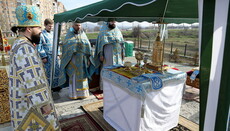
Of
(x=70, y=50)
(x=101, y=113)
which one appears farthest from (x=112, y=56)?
(x=101, y=113)

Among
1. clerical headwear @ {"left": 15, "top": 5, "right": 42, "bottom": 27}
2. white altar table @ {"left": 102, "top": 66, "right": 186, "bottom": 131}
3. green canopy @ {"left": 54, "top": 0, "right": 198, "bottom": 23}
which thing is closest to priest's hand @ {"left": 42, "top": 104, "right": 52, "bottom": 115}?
clerical headwear @ {"left": 15, "top": 5, "right": 42, "bottom": 27}

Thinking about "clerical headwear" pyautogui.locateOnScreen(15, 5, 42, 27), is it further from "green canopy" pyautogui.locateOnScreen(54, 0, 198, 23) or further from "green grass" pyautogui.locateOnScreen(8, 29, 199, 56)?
"green grass" pyautogui.locateOnScreen(8, 29, 199, 56)

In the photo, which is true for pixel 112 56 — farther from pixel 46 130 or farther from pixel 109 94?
pixel 46 130

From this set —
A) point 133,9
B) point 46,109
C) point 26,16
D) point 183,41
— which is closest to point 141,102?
point 46,109

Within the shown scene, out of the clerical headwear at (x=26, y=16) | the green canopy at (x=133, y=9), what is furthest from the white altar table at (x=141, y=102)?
the clerical headwear at (x=26, y=16)

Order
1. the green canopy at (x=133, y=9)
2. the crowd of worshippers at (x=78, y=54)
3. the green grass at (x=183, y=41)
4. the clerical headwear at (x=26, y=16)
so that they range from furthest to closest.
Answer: the green grass at (x=183, y=41), the crowd of worshippers at (x=78, y=54), the green canopy at (x=133, y=9), the clerical headwear at (x=26, y=16)

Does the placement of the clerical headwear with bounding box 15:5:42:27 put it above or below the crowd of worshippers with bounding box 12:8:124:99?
above

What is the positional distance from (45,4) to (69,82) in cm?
5795

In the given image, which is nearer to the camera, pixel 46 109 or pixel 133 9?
pixel 46 109

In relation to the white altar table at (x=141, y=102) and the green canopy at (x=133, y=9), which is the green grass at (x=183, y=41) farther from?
the white altar table at (x=141, y=102)

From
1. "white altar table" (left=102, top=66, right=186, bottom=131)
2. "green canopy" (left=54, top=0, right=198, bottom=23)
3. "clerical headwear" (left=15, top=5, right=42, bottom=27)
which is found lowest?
"white altar table" (left=102, top=66, right=186, bottom=131)

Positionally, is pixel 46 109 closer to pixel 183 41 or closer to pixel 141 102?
pixel 141 102

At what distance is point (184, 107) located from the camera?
3355mm

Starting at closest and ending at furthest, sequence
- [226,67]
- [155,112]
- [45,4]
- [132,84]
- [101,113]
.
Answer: [226,67] → [132,84] → [155,112] → [101,113] → [45,4]
